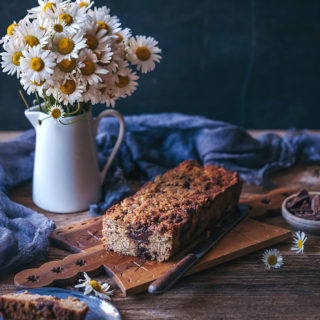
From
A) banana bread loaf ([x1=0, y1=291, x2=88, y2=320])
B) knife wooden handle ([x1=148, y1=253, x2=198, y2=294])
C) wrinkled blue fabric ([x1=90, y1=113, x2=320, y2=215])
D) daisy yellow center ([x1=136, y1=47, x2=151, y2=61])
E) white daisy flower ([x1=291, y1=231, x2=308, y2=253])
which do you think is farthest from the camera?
wrinkled blue fabric ([x1=90, y1=113, x2=320, y2=215])

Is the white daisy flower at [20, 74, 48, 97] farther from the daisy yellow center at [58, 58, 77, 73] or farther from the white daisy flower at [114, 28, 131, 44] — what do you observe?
the white daisy flower at [114, 28, 131, 44]

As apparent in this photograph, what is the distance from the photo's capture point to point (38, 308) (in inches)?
54.7

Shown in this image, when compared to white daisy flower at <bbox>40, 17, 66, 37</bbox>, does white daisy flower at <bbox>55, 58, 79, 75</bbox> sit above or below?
below

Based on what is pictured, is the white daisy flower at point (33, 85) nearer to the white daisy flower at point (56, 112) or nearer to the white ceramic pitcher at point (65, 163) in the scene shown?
the white daisy flower at point (56, 112)

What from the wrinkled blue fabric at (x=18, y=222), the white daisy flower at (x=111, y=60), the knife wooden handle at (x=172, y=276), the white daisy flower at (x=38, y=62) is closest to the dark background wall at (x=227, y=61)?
the wrinkled blue fabric at (x=18, y=222)

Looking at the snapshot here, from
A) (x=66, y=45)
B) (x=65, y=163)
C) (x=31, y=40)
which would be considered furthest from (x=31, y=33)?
(x=65, y=163)

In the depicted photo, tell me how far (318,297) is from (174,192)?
680 mm

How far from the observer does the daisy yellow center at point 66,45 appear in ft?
5.54

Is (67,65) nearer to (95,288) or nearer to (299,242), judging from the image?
(95,288)

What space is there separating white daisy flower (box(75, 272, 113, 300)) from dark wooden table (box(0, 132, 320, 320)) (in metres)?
0.04

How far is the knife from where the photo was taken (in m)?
1.52

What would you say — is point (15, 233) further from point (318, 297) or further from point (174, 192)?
point (318, 297)

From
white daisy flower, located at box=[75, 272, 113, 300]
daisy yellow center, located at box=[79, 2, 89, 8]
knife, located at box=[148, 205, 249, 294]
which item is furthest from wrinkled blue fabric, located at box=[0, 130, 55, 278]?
daisy yellow center, located at box=[79, 2, 89, 8]

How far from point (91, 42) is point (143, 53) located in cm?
27
